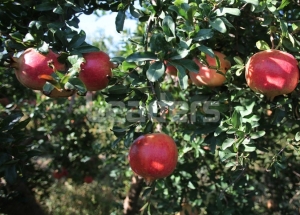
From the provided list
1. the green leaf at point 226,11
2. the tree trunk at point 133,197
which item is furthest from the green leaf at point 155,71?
the tree trunk at point 133,197

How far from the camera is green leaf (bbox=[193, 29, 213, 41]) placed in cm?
80

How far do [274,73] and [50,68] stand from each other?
56cm

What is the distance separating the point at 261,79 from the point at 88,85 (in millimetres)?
453

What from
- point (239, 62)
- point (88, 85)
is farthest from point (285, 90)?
point (88, 85)

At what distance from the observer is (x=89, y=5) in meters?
1.16

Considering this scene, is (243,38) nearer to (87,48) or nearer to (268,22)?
(268,22)

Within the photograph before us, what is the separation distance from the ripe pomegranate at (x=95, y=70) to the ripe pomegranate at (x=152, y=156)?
192 mm

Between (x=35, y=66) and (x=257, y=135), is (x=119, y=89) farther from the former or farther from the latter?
(x=257, y=135)

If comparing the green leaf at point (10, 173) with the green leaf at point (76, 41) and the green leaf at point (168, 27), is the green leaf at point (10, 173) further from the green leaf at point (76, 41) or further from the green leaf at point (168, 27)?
the green leaf at point (168, 27)

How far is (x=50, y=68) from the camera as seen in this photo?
2.53 ft

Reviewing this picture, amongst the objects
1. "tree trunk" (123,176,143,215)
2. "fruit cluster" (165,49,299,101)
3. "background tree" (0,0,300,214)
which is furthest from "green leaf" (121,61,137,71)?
"tree trunk" (123,176,143,215)

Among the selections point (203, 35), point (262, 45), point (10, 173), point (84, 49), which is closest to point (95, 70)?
point (84, 49)

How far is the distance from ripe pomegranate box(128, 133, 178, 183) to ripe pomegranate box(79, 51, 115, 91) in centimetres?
19

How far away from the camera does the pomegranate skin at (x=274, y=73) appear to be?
0.87 meters
